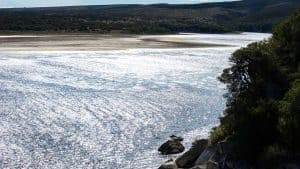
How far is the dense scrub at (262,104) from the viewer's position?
26.7 metres

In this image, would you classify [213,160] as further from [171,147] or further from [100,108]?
[100,108]

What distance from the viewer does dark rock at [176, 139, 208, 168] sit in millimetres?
31536

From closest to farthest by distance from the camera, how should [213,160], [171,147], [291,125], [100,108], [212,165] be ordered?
1. [291,125]
2. [212,165]
3. [213,160]
4. [171,147]
5. [100,108]

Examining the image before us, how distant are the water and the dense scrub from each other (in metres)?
6.46

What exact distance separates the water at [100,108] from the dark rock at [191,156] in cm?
259

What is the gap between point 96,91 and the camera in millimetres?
61250

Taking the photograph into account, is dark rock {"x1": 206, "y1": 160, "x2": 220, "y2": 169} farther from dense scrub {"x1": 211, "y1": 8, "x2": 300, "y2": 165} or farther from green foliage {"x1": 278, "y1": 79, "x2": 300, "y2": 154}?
green foliage {"x1": 278, "y1": 79, "x2": 300, "y2": 154}

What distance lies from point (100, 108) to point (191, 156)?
2033 cm

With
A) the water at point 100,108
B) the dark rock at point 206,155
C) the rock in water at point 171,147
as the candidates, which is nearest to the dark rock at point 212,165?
the dark rock at point 206,155

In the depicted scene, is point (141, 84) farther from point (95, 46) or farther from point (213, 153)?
point (95, 46)

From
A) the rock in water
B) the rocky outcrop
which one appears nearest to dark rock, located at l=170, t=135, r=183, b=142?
the rock in water

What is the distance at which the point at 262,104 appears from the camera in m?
29.5

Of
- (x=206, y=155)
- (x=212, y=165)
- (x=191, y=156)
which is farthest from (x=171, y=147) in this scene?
(x=212, y=165)

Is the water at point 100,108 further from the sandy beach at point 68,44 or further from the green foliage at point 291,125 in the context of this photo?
the sandy beach at point 68,44
